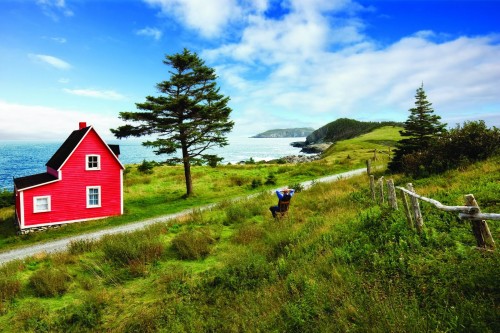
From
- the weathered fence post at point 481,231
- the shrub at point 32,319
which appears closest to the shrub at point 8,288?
the shrub at point 32,319

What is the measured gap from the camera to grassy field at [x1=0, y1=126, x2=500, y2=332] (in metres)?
4.97

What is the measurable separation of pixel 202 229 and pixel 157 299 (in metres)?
5.90

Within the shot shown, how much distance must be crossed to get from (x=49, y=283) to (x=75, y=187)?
1556 centimetres

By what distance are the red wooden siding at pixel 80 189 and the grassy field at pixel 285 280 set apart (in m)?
10.5

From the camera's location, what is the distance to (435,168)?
1758 cm

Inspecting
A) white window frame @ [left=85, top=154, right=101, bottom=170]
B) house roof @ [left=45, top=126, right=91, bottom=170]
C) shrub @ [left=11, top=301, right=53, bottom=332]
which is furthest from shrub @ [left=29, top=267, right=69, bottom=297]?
white window frame @ [left=85, top=154, right=101, bottom=170]

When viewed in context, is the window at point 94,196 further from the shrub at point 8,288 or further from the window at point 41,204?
the shrub at point 8,288

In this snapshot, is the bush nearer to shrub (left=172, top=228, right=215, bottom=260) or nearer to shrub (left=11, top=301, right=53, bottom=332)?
shrub (left=172, top=228, right=215, bottom=260)

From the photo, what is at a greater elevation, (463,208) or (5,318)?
(463,208)

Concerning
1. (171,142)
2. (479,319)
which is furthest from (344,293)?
(171,142)

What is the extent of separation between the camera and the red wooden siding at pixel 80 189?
2138 cm

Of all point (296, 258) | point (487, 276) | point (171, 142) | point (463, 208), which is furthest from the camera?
point (171, 142)

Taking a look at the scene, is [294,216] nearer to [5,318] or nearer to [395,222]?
[395,222]

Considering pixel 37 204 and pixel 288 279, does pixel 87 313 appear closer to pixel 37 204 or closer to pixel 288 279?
pixel 288 279
